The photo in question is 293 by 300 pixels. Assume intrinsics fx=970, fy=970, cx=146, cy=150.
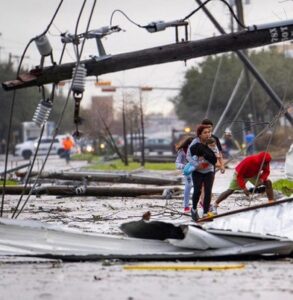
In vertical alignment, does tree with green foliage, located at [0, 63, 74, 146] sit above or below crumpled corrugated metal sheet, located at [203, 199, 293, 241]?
above

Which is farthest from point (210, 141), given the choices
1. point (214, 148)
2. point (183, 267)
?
point (183, 267)

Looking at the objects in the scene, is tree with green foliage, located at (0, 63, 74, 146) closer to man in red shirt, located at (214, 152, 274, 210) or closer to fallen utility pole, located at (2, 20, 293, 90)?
man in red shirt, located at (214, 152, 274, 210)

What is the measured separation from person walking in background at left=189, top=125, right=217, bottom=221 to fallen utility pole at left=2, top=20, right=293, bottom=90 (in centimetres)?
143

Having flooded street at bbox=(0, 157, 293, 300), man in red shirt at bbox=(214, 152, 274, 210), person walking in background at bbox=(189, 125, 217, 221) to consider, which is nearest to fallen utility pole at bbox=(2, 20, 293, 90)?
person walking in background at bbox=(189, 125, 217, 221)

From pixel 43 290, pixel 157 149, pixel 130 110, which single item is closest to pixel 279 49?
pixel 157 149

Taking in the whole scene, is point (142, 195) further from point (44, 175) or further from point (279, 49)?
point (279, 49)

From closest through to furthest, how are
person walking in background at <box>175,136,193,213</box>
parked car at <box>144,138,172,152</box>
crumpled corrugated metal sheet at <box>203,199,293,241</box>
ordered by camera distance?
crumpled corrugated metal sheet at <box>203,199,293,241</box> < person walking in background at <box>175,136,193,213</box> < parked car at <box>144,138,172,152</box>

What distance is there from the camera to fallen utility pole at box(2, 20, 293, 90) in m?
14.1

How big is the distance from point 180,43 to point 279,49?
67917mm

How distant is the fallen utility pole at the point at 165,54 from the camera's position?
14.1m

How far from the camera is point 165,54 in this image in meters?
14.3

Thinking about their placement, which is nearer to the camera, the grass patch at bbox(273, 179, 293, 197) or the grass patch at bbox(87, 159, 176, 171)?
the grass patch at bbox(273, 179, 293, 197)

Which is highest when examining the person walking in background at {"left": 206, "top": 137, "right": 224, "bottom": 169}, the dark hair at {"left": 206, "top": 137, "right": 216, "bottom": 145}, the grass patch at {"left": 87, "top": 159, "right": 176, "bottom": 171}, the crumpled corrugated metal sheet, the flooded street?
the dark hair at {"left": 206, "top": 137, "right": 216, "bottom": 145}

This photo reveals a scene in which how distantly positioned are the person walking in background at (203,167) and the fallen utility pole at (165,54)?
1.43m
